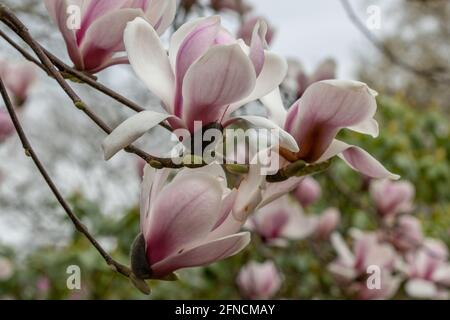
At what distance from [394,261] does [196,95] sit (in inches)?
46.3

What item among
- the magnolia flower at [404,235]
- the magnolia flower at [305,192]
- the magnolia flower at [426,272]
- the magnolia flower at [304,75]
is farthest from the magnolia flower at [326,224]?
the magnolia flower at [304,75]

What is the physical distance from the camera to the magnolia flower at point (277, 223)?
1536 millimetres

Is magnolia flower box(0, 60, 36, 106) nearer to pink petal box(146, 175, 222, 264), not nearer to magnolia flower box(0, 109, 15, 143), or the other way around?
magnolia flower box(0, 109, 15, 143)

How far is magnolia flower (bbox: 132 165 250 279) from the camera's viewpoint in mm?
557

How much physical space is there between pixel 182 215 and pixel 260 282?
1113mm

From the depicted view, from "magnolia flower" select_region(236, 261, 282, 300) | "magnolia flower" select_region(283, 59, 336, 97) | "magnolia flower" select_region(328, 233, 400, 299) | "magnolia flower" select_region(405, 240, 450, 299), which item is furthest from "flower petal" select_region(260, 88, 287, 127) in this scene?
"magnolia flower" select_region(405, 240, 450, 299)

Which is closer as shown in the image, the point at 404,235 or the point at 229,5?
the point at 229,5

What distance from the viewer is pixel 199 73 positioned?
1.74ft

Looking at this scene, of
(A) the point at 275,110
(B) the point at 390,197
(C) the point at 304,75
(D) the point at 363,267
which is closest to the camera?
(A) the point at 275,110

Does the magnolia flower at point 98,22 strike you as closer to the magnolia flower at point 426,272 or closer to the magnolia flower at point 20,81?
the magnolia flower at point 20,81

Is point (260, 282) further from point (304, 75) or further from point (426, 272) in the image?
point (304, 75)

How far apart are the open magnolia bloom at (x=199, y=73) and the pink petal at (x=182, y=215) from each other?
0.04 m

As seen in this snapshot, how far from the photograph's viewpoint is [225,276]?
2.31 m

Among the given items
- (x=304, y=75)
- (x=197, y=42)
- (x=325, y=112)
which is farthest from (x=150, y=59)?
(x=304, y=75)
